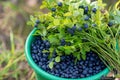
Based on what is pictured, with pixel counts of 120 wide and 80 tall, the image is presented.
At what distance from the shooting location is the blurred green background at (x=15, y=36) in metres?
1.91

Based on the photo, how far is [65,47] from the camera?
1303 mm

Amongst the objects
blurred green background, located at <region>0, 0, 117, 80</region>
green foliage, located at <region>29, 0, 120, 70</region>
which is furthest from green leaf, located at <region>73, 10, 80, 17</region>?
blurred green background, located at <region>0, 0, 117, 80</region>

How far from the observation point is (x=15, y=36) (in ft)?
7.23

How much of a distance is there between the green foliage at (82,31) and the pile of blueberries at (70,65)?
3 cm

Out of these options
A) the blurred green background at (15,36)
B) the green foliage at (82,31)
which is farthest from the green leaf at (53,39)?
the blurred green background at (15,36)

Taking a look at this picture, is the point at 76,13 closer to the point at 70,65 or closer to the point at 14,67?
the point at 70,65

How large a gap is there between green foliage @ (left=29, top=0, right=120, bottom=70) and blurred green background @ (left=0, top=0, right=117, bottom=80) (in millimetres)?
548

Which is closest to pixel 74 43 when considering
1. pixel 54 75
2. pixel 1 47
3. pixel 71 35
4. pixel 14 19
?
pixel 71 35

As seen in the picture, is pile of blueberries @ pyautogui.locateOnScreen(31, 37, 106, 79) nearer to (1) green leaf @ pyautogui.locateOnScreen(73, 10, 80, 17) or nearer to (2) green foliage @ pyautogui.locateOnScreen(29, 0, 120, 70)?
(2) green foliage @ pyautogui.locateOnScreen(29, 0, 120, 70)

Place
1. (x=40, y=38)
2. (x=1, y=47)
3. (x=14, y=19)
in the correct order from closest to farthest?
(x=40, y=38) → (x=1, y=47) → (x=14, y=19)

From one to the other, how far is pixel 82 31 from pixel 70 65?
14 cm

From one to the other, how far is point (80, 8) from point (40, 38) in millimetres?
217

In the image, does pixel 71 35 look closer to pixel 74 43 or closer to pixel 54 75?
pixel 74 43

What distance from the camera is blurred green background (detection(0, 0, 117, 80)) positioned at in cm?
191
